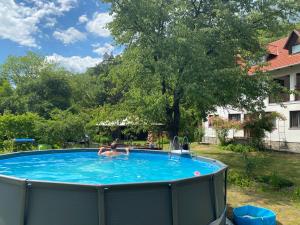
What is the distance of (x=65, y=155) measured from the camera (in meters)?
15.0

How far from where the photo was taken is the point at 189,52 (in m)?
16.5

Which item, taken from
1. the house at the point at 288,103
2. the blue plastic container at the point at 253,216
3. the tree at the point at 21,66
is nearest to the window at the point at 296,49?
the house at the point at 288,103

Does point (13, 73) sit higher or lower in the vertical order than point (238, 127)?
higher

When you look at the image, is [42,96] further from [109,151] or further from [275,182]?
[275,182]

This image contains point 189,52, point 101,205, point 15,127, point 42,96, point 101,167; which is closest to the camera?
point 101,205

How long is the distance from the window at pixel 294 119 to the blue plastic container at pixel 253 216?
Result: 66.8 feet

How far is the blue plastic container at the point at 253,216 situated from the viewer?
26.5ft

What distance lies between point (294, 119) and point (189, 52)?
50.0 feet

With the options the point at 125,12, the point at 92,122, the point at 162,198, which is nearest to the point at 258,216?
the point at 162,198

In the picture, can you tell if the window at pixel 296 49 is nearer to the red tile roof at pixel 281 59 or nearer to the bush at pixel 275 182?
the red tile roof at pixel 281 59

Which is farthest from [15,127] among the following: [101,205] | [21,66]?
[21,66]

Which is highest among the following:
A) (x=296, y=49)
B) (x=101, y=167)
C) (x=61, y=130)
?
(x=296, y=49)

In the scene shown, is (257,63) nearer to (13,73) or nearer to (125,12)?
(125,12)

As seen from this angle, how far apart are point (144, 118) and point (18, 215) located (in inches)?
543
